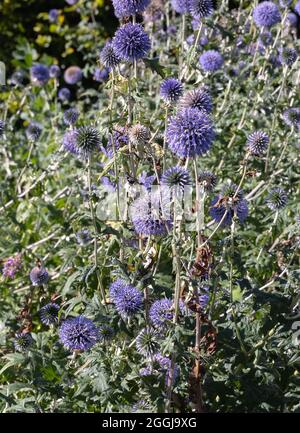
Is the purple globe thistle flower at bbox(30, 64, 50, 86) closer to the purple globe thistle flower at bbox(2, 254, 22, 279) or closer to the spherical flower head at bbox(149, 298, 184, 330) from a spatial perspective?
the purple globe thistle flower at bbox(2, 254, 22, 279)

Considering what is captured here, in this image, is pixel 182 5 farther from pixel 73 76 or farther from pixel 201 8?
pixel 73 76

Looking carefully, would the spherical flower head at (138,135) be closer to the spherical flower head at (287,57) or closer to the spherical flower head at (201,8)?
the spherical flower head at (201,8)

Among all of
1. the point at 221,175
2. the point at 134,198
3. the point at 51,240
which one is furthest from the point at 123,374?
the point at 51,240

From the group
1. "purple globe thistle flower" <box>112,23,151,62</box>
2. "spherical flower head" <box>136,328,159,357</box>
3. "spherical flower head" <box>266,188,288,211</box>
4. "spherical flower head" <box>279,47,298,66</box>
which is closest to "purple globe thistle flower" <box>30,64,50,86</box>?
"spherical flower head" <box>279,47,298,66</box>

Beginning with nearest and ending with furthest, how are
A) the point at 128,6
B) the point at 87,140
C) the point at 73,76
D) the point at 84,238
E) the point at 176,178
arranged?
1. the point at 176,178
2. the point at 87,140
3. the point at 128,6
4. the point at 84,238
5. the point at 73,76

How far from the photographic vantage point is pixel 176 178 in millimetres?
2494

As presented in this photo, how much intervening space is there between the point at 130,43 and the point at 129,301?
1.08m

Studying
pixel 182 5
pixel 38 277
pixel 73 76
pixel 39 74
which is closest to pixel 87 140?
pixel 38 277

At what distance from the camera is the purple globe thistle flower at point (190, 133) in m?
2.50

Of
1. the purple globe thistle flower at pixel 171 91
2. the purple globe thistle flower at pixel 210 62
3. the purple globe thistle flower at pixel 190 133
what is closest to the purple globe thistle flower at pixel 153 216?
the purple globe thistle flower at pixel 190 133

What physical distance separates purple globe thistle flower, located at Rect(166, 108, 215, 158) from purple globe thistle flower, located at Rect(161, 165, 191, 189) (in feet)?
0.20

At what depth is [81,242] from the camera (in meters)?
3.47

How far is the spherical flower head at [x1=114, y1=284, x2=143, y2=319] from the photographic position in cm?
264

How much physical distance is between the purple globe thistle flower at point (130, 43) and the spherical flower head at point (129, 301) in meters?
0.99
